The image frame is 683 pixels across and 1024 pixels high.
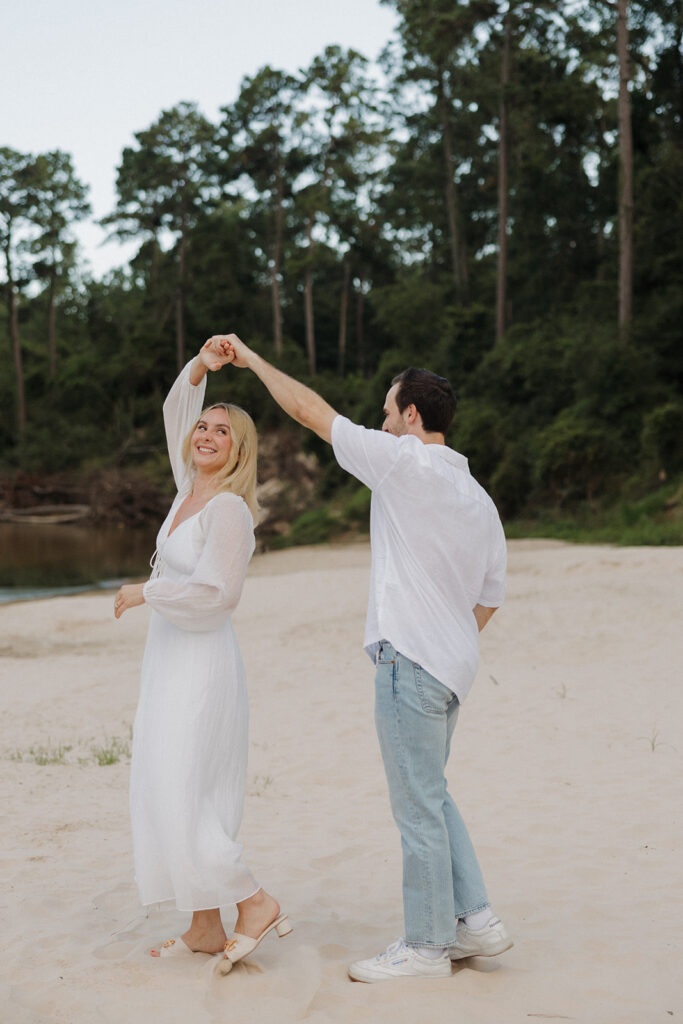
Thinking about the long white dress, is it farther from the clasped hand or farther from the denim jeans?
the denim jeans

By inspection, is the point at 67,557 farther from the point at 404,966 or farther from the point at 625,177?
the point at 404,966

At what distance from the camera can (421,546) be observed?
305 cm

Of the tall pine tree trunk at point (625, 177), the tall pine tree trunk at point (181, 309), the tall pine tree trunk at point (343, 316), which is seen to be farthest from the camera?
the tall pine tree trunk at point (343, 316)

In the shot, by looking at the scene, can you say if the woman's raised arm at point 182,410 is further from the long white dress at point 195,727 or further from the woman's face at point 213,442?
the long white dress at point 195,727

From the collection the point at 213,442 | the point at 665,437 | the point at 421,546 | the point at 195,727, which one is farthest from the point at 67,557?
the point at 421,546

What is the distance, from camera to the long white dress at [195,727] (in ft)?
10.6

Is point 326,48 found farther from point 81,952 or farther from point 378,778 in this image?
point 81,952

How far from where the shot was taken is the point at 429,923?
10.2 feet

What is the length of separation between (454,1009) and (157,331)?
43.5m

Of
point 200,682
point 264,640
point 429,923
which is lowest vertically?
point 264,640

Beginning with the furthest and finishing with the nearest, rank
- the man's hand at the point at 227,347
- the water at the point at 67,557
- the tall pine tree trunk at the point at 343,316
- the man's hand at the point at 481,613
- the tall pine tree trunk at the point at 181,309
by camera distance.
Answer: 1. the tall pine tree trunk at the point at 343,316
2. the tall pine tree trunk at the point at 181,309
3. the water at the point at 67,557
4. the man's hand at the point at 481,613
5. the man's hand at the point at 227,347

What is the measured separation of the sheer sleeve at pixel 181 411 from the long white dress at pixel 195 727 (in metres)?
0.42

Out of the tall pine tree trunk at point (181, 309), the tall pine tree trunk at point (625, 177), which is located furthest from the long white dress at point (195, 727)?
the tall pine tree trunk at point (181, 309)

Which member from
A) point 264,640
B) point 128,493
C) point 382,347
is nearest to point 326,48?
point 382,347
